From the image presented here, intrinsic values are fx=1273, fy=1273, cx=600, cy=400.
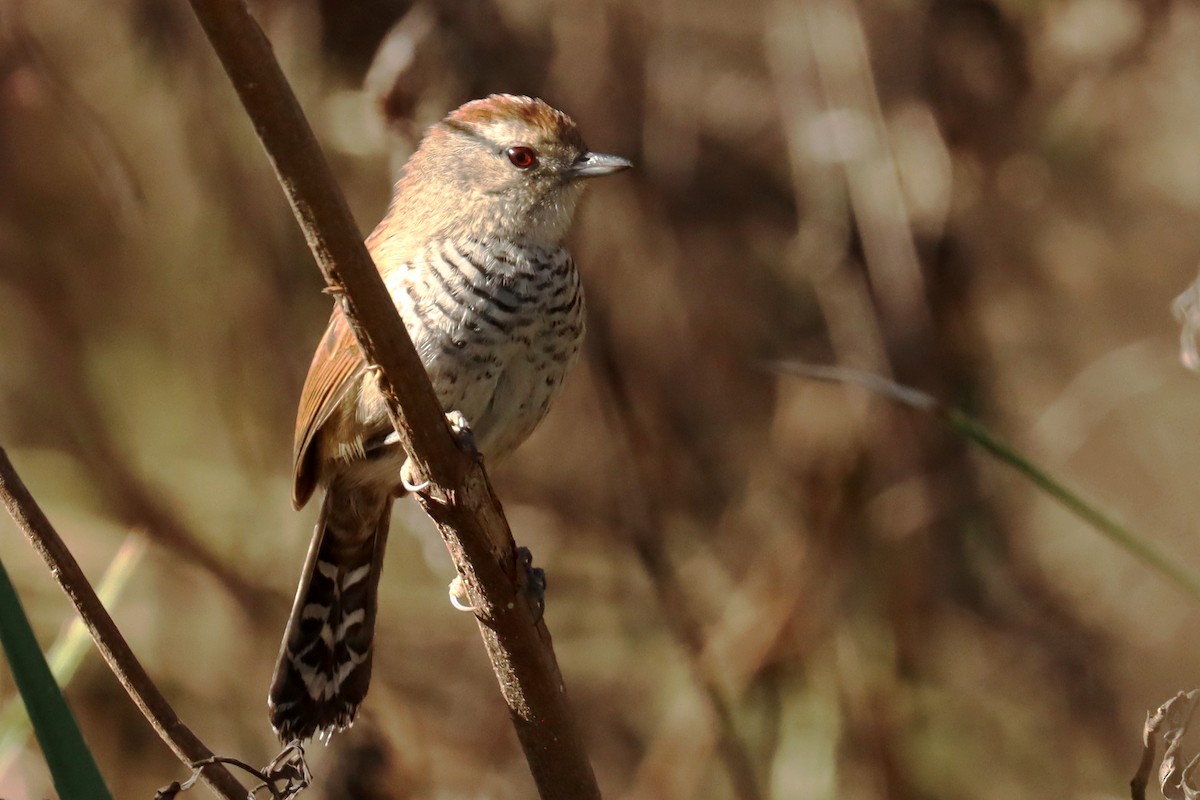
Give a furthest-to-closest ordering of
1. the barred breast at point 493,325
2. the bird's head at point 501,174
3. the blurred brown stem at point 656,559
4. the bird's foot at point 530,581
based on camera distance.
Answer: the blurred brown stem at point 656,559 → the bird's head at point 501,174 → the barred breast at point 493,325 → the bird's foot at point 530,581

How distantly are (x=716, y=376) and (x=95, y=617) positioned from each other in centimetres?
354

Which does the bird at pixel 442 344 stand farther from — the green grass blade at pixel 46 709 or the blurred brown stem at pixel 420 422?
the green grass blade at pixel 46 709

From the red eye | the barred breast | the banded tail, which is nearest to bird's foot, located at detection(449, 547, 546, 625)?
the barred breast

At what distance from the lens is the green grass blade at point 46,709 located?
1517mm

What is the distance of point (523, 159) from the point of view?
3.20m

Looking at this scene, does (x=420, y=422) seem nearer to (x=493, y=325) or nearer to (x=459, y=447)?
(x=459, y=447)

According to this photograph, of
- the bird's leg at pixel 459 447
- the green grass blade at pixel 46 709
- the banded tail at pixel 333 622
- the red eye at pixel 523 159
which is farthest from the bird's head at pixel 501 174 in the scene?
the green grass blade at pixel 46 709

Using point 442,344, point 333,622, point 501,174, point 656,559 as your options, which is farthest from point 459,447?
point 656,559

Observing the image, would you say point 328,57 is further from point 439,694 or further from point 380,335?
point 380,335

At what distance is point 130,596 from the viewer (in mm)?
4965

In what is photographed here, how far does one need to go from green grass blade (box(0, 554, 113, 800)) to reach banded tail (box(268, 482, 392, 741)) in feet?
5.12

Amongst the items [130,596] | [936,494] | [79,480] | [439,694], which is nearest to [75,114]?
[79,480]

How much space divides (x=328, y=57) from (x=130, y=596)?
86.9 inches

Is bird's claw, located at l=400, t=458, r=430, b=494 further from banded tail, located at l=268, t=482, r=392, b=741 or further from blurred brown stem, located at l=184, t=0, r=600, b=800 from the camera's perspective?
banded tail, located at l=268, t=482, r=392, b=741
